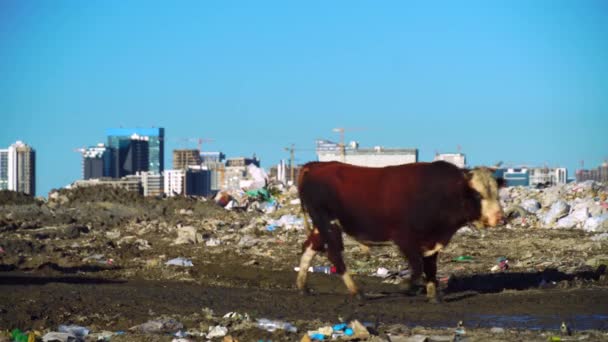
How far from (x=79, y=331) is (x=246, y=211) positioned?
33.0 meters

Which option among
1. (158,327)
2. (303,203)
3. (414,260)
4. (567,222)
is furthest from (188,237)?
(158,327)

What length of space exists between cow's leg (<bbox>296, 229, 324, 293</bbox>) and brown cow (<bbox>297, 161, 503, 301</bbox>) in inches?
4.9

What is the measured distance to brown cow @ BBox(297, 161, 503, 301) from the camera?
12664mm

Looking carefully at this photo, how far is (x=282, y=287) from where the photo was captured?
15641 millimetres

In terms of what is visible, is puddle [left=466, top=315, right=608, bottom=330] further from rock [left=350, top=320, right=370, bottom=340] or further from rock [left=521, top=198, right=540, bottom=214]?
rock [left=521, top=198, right=540, bottom=214]

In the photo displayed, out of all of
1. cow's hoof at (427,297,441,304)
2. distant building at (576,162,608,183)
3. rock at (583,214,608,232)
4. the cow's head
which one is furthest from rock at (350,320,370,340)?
distant building at (576,162,608,183)

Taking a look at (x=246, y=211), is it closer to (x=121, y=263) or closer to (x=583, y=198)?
(x=583, y=198)

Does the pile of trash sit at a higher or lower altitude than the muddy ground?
higher

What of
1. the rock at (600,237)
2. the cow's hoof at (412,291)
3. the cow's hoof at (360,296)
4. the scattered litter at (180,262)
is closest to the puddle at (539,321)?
the cow's hoof at (360,296)

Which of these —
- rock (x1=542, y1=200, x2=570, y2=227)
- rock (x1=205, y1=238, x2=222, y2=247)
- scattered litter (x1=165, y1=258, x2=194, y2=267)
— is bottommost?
scattered litter (x1=165, y1=258, x2=194, y2=267)

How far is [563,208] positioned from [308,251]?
15.7m

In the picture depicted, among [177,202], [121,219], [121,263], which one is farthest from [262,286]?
[177,202]

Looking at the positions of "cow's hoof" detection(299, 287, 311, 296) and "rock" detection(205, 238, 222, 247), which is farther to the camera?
"rock" detection(205, 238, 222, 247)

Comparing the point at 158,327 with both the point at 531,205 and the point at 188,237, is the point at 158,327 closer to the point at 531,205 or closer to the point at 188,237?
the point at 188,237
